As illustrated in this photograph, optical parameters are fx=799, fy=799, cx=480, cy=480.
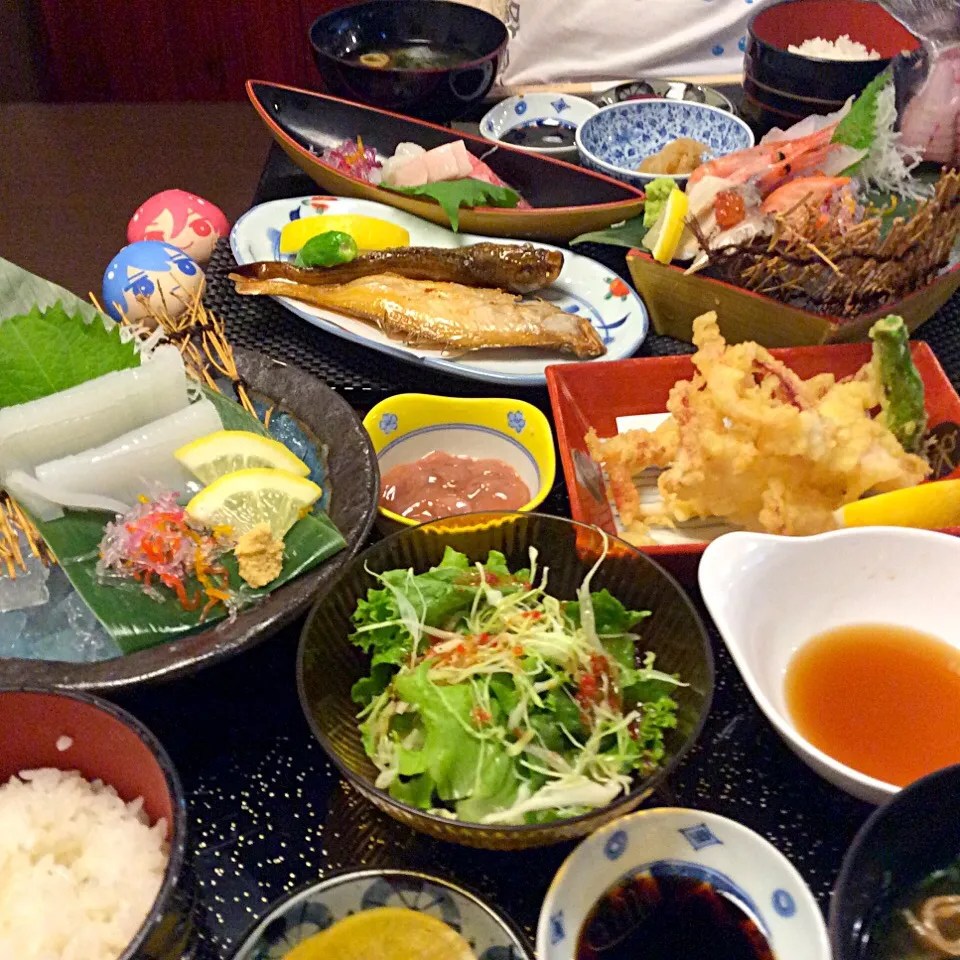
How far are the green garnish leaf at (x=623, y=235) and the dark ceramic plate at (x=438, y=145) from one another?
1.3 inches

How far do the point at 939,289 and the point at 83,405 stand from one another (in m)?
1.82

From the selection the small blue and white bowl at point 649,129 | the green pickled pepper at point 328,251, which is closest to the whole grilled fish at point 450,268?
the green pickled pepper at point 328,251

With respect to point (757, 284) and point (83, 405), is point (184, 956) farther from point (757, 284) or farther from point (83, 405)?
point (757, 284)

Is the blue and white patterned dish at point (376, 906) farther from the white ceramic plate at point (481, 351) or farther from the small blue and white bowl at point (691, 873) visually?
the white ceramic plate at point (481, 351)

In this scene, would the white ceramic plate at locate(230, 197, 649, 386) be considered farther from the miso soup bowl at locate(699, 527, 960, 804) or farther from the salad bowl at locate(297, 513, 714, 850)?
the miso soup bowl at locate(699, 527, 960, 804)

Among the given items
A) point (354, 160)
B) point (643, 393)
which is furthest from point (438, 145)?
point (643, 393)

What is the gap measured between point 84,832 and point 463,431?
99cm

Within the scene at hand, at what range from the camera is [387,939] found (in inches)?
34.6

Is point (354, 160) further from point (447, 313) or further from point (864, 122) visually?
point (864, 122)

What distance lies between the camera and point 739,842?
0.93 meters

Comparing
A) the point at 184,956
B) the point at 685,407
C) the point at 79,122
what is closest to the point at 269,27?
the point at 79,122

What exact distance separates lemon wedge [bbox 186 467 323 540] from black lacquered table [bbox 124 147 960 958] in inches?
7.0

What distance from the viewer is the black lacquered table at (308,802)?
3.36 ft

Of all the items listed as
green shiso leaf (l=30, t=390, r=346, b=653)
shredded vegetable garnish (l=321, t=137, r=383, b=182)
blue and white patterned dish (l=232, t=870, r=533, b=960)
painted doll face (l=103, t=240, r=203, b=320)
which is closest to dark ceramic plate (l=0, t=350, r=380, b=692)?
green shiso leaf (l=30, t=390, r=346, b=653)
